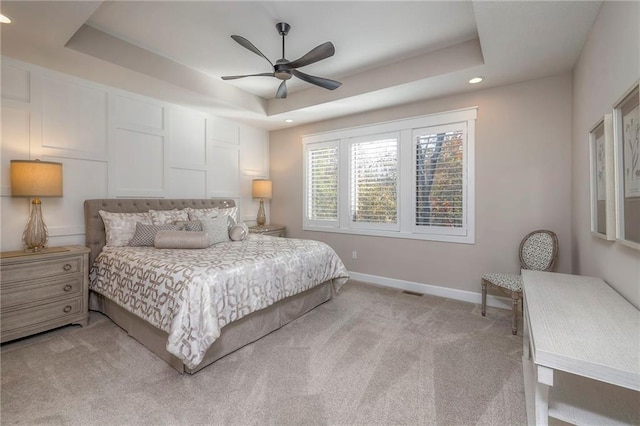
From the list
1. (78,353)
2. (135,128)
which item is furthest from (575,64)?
(78,353)

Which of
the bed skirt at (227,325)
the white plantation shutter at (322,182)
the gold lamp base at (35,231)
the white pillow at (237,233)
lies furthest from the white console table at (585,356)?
the gold lamp base at (35,231)

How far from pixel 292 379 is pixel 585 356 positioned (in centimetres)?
163

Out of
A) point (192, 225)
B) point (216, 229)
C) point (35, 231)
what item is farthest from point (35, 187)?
point (216, 229)

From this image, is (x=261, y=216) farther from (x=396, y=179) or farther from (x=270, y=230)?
(x=396, y=179)

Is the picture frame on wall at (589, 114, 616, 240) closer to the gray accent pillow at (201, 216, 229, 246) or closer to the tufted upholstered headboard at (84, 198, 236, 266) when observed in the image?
the gray accent pillow at (201, 216, 229, 246)

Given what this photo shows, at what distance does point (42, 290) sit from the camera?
8.32 ft

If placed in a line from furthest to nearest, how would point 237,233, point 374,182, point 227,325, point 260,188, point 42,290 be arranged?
1. point 260,188
2. point 374,182
3. point 237,233
4. point 42,290
5. point 227,325

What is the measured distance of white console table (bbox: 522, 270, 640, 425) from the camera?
1.00 m

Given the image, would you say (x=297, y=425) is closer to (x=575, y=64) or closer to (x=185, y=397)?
(x=185, y=397)

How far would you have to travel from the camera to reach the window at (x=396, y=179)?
356 centimetres

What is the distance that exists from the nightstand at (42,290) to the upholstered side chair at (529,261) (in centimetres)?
411

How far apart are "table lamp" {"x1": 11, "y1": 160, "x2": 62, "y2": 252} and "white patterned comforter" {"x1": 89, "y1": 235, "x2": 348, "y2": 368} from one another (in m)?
0.54

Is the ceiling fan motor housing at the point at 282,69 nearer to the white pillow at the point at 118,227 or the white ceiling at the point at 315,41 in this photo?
the white ceiling at the point at 315,41

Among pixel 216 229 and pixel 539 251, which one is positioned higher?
pixel 216 229
